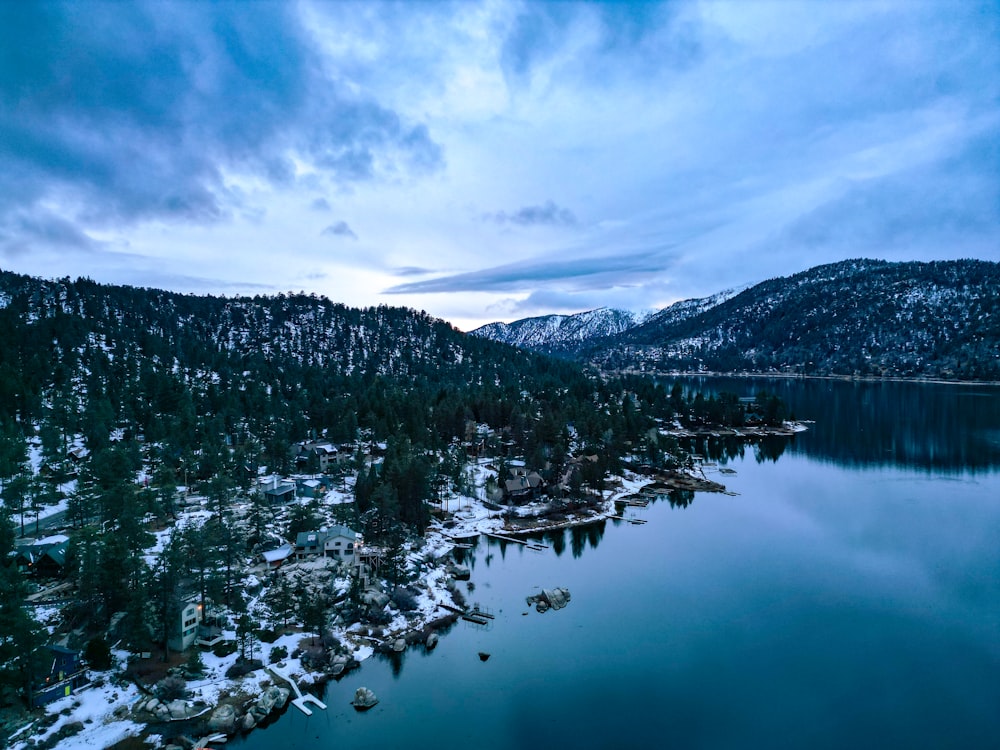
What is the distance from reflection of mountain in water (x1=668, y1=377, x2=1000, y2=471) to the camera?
2707 inches

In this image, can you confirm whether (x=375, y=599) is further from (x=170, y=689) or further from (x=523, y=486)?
(x=523, y=486)

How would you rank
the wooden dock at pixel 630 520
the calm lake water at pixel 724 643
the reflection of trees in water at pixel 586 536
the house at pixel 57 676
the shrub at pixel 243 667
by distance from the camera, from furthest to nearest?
the wooden dock at pixel 630 520 → the reflection of trees in water at pixel 586 536 → the shrub at pixel 243 667 → the calm lake water at pixel 724 643 → the house at pixel 57 676

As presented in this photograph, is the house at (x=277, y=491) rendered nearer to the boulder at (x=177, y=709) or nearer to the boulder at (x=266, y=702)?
the boulder at (x=266, y=702)

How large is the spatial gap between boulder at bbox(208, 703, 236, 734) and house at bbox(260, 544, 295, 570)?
35.2 feet

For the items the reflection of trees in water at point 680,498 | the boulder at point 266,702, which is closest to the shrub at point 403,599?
the boulder at point 266,702

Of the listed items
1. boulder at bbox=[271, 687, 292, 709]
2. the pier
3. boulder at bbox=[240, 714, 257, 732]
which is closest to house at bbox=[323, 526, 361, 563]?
the pier

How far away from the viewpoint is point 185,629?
24.1 metres

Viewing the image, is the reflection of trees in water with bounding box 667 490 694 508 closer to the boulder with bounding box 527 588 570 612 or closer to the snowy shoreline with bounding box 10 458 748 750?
the snowy shoreline with bounding box 10 458 748 750

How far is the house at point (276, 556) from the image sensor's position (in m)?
31.4

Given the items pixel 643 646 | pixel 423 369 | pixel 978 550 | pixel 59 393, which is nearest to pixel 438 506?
pixel 643 646

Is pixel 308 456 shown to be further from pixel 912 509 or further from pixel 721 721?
pixel 912 509

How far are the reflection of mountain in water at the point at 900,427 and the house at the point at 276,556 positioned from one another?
5514 centimetres

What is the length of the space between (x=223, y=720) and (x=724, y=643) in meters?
A: 22.5

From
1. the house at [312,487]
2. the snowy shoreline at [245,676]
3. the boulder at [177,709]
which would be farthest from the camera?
the house at [312,487]
